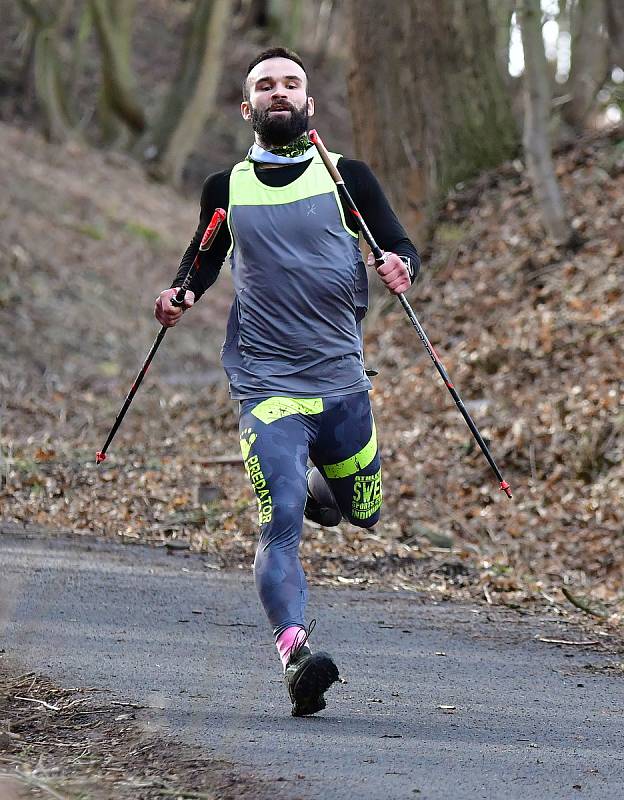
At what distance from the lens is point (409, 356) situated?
12438 mm

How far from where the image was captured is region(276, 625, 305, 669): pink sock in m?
4.96

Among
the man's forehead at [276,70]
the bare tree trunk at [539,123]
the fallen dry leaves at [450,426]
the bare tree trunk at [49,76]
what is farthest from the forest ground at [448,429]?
the bare tree trunk at [49,76]

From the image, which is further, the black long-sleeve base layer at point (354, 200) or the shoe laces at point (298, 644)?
the black long-sleeve base layer at point (354, 200)

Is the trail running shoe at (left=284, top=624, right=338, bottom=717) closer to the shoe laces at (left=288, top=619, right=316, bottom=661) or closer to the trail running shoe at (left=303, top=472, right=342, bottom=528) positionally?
the shoe laces at (left=288, top=619, right=316, bottom=661)

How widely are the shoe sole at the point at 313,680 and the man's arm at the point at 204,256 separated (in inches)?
60.0

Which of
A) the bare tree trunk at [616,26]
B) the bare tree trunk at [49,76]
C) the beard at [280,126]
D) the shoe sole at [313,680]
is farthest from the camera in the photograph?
the bare tree trunk at [49,76]

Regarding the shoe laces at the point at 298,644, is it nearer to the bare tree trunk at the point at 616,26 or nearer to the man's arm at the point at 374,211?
the man's arm at the point at 374,211

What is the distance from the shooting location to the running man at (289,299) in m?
5.21

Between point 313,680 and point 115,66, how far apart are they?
87.1ft

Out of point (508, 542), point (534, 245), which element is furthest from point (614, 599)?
point (534, 245)

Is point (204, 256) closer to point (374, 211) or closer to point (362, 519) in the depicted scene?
point (374, 211)

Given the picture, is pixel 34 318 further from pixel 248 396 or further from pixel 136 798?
pixel 136 798

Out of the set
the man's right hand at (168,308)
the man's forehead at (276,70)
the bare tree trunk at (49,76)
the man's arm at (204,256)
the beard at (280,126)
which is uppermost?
the bare tree trunk at (49,76)

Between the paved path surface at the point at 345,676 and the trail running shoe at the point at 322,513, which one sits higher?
the trail running shoe at the point at 322,513
